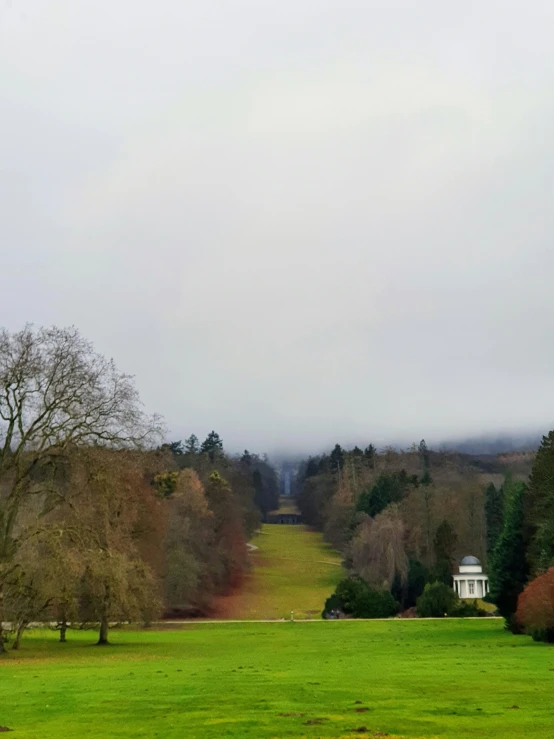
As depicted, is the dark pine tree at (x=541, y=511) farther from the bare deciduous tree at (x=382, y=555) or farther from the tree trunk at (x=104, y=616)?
the bare deciduous tree at (x=382, y=555)

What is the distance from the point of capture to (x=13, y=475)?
39531 millimetres

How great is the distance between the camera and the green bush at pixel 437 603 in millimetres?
71250

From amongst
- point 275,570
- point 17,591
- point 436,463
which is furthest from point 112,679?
point 436,463

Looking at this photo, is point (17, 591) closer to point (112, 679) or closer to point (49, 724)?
point (112, 679)

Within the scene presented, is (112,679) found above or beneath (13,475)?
beneath

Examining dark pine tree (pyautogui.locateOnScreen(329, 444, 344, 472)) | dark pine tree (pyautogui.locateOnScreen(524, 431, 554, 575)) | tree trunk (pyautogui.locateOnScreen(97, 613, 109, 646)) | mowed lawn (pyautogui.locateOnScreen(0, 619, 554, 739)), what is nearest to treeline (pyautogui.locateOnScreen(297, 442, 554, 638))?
dark pine tree (pyautogui.locateOnScreen(524, 431, 554, 575))

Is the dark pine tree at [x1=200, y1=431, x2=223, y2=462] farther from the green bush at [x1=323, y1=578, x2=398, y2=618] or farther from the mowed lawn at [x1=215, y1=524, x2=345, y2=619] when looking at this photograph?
the green bush at [x1=323, y1=578, x2=398, y2=618]

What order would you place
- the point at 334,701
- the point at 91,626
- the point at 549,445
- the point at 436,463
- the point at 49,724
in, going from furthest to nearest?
the point at 436,463, the point at 549,445, the point at 91,626, the point at 334,701, the point at 49,724

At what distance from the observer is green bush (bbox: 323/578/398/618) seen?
73.2 m

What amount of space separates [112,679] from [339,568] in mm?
99383

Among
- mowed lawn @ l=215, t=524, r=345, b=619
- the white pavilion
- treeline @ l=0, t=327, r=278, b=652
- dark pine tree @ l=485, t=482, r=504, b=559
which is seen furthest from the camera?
dark pine tree @ l=485, t=482, r=504, b=559

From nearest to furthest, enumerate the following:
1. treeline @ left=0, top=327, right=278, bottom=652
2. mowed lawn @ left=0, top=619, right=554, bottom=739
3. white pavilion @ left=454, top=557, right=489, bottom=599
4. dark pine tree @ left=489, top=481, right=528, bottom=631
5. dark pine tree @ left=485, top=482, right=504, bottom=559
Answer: mowed lawn @ left=0, top=619, right=554, bottom=739 < treeline @ left=0, top=327, right=278, bottom=652 < dark pine tree @ left=489, top=481, right=528, bottom=631 < white pavilion @ left=454, top=557, right=489, bottom=599 < dark pine tree @ left=485, top=482, right=504, bottom=559

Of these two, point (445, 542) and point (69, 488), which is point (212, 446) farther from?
point (69, 488)

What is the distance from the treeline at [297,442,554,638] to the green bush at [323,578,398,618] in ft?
0.27
